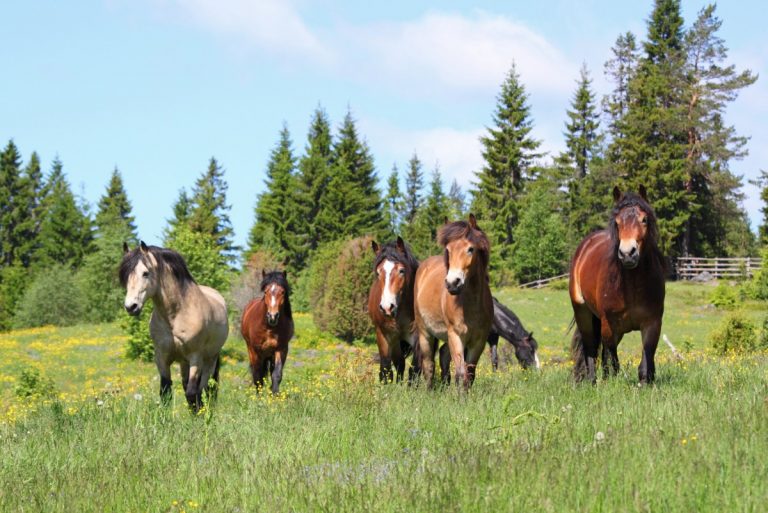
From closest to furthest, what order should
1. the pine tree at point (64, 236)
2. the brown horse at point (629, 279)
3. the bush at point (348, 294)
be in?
the brown horse at point (629, 279) < the bush at point (348, 294) < the pine tree at point (64, 236)

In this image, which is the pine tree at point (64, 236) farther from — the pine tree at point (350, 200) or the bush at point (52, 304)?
the pine tree at point (350, 200)

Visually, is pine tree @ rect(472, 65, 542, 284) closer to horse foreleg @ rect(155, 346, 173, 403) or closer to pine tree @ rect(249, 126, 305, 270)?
Answer: pine tree @ rect(249, 126, 305, 270)

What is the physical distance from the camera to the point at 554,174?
64250mm

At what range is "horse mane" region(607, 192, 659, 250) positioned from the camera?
8.50 meters

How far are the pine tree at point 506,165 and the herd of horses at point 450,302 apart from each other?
167 feet

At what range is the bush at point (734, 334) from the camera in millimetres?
18375

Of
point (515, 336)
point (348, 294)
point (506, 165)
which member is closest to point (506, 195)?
point (506, 165)

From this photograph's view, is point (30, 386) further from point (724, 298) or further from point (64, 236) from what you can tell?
point (64, 236)

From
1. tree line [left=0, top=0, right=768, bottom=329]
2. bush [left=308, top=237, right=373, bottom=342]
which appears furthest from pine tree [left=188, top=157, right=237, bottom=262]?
bush [left=308, top=237, right=373, bottom=342]

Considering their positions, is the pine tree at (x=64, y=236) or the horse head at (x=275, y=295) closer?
the horse head at (x=275, y=295)

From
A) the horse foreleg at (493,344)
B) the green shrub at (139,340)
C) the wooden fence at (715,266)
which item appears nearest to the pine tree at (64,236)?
the green shrub at (139,340)

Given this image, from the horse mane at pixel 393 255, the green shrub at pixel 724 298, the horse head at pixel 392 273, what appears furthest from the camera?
the green shrub at pixel 724 298

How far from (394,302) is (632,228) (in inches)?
129

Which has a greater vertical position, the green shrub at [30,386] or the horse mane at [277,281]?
the horse mane at [277,281]
